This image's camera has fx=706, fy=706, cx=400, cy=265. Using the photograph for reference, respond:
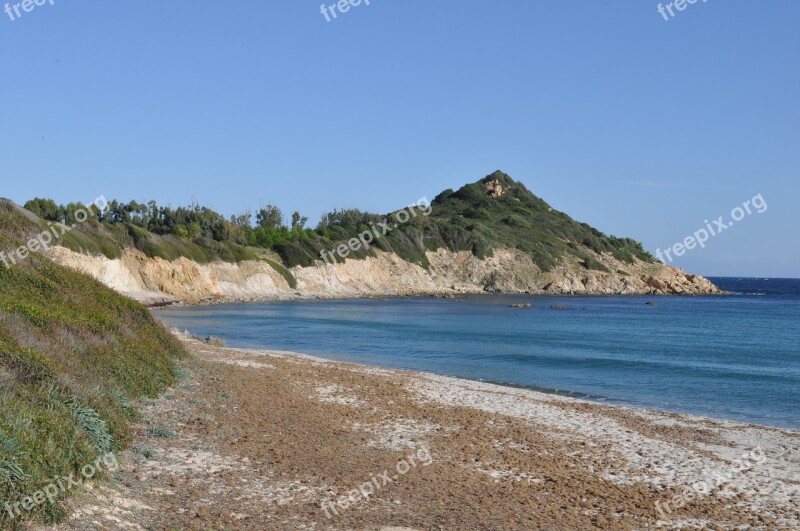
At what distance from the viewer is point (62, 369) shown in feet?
35.1

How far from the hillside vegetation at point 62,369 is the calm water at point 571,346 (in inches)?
532

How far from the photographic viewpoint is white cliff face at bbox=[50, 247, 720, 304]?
60656 millimetres

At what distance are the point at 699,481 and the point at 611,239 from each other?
428 feet

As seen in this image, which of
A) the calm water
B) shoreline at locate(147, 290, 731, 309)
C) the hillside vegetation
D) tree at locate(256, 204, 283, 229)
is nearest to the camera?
the hillside vegetation

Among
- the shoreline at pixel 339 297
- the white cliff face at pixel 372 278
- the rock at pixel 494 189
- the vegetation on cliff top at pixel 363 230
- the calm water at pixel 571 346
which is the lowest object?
the calm water at pixel 571 346

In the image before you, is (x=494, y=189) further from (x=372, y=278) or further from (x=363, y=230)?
(x=372, y=278)

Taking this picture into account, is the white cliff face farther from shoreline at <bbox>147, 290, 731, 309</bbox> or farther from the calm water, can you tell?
the calm water

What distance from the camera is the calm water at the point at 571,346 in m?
23.7

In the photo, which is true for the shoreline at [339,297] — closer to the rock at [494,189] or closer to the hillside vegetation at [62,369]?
the hillside vegetation at [62,369]

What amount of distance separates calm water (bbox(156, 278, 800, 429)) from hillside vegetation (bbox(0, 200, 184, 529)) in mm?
13512

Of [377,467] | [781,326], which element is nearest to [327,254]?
[781,326]

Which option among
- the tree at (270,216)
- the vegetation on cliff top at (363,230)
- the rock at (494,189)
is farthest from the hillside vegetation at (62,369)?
the rock at (494,189)

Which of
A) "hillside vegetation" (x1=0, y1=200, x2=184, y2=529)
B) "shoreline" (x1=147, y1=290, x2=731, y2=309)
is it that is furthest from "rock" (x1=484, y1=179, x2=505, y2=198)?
"hillside vegetation" (x1=0, y1=200, x2=184, y2=529)

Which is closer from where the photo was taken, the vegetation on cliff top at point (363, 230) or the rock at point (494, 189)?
the vegetation on cliff top at point (363, 230)
